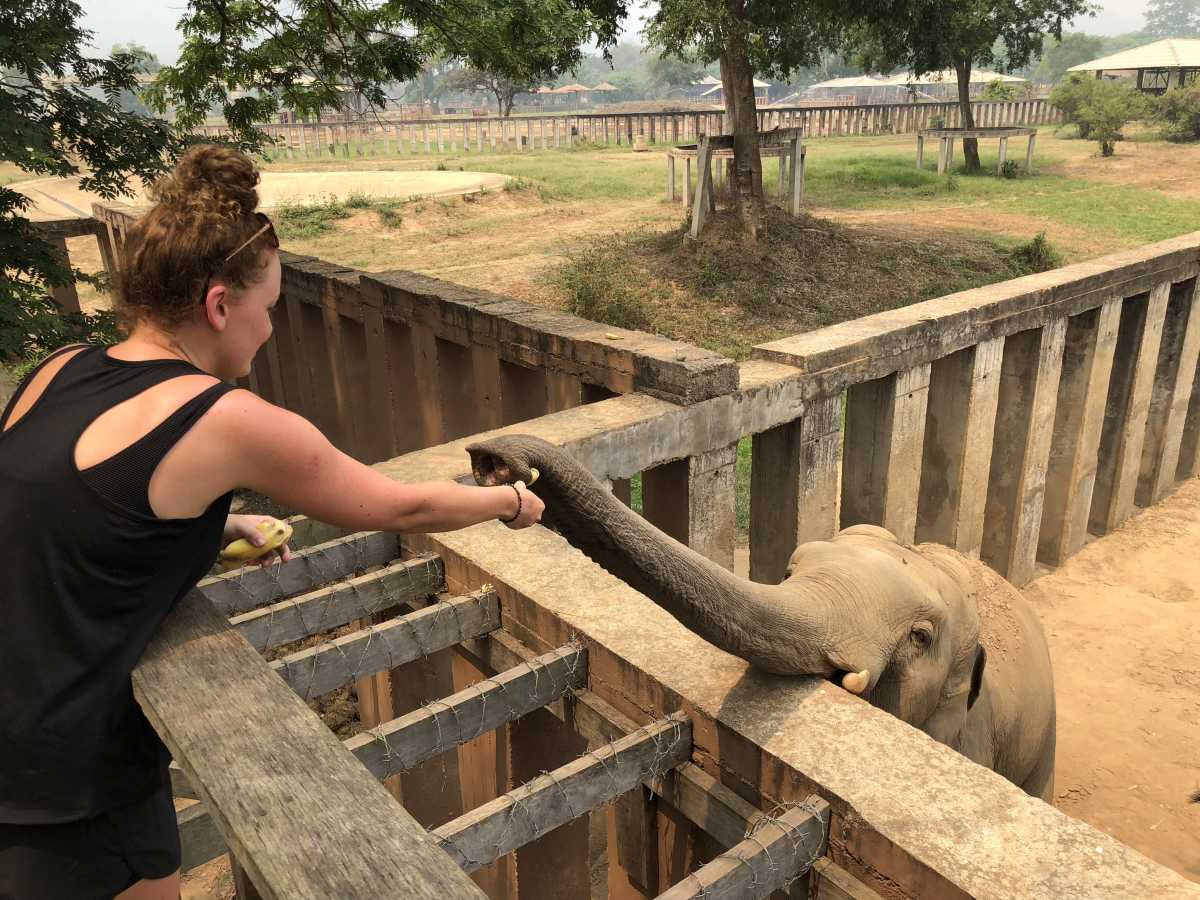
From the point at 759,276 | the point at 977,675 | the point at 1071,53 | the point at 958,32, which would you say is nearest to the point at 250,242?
the point at 977,675

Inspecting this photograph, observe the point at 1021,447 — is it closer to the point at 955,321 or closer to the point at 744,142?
the point at 955,321

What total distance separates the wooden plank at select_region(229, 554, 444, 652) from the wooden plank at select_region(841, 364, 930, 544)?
13.7 feet

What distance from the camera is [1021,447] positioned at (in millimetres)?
8516

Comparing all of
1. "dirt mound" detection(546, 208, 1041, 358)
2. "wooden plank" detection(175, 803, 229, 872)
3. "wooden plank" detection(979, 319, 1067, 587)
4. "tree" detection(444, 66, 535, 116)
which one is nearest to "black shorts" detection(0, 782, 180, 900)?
"wooden plank" detection(175, 803, 229, 872)

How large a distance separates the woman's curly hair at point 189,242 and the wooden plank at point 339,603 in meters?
1.54

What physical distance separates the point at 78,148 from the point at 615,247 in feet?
44.1

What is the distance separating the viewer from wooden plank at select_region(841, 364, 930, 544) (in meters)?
7.27

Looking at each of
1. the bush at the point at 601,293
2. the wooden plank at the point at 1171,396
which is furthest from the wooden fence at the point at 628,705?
the bush at the point at 601,293

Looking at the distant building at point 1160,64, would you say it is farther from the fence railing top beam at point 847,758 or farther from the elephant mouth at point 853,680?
the fence railing top beam at point 847,758

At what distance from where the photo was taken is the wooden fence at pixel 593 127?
48094 millimetres

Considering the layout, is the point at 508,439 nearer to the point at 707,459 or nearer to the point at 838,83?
the point at 707,459

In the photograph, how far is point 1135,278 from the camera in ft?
29.3

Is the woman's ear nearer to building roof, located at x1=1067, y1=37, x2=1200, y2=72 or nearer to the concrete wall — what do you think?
the concrete wall

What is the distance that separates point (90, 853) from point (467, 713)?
1123 mm
